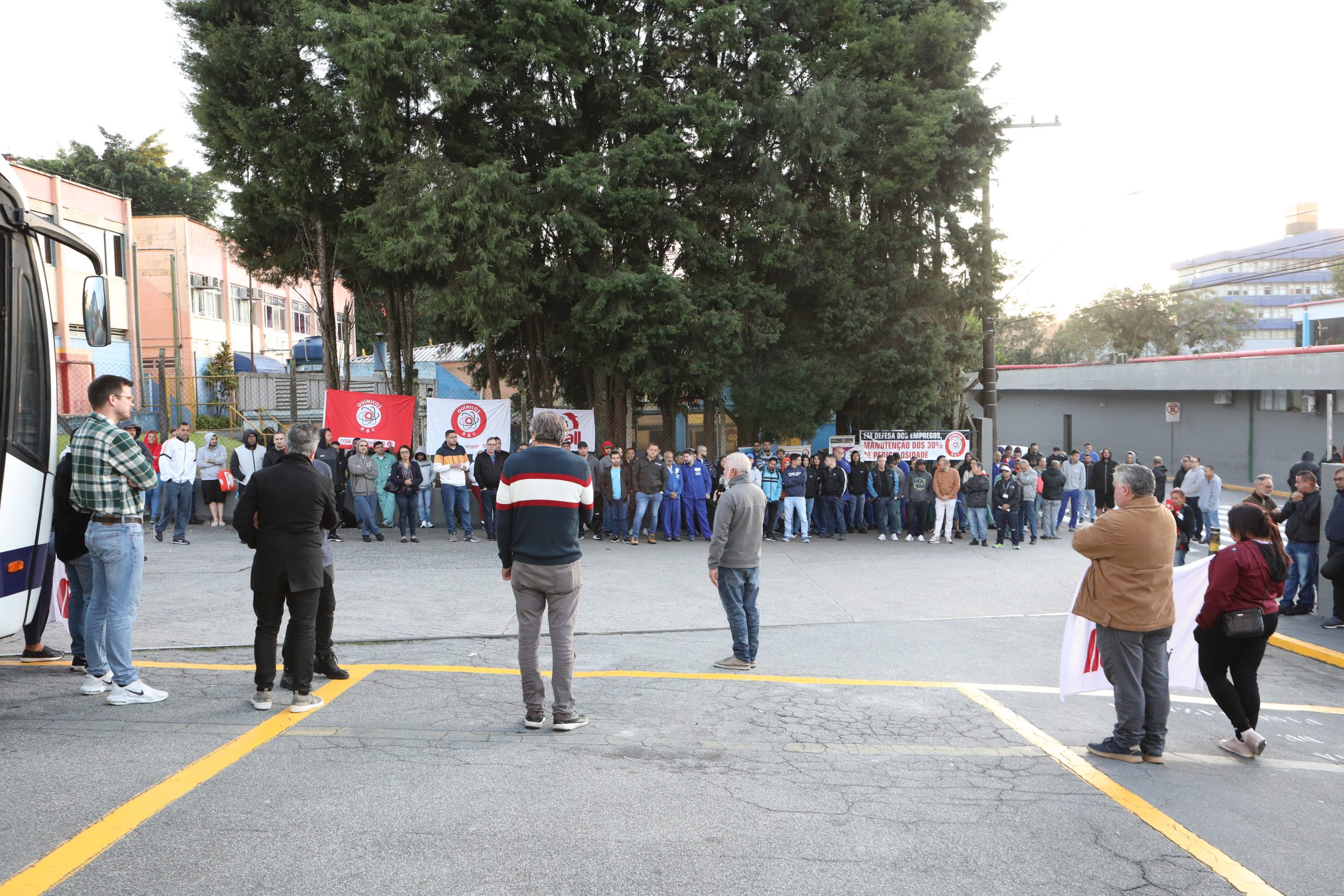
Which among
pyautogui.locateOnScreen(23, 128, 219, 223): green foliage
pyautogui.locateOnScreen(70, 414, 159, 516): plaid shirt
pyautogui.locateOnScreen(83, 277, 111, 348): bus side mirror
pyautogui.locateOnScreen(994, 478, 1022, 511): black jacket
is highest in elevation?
pyautogui.locateOnScreen(23, 128, 219, 223): green foliage

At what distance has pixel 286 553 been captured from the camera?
19.1ft

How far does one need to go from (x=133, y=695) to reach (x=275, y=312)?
149 feet

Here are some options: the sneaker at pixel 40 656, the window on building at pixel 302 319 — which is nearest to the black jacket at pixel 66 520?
the sneaker at pixel 40 656

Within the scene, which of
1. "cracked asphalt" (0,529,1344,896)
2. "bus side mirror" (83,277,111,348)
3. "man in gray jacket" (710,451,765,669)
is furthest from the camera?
"man in gray jacket" (710,451,765,669)

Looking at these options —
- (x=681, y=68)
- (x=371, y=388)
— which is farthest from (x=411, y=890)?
(x=371, y=388)

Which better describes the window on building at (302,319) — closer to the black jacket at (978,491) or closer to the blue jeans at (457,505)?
the blue jeans at (457,505)

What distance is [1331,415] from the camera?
29.0m

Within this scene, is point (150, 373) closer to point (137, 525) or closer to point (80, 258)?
point (80, 258)

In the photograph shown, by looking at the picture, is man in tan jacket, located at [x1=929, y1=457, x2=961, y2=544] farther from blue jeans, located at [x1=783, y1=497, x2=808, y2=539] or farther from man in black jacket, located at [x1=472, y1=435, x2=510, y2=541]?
man in black jacket, located at [x1=472, y1=435, x2=510, y2=541]

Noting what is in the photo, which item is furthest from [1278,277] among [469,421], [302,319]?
[469,421]

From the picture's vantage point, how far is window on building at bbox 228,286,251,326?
42.1 meters

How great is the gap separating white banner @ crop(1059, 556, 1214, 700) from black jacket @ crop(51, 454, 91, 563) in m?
6.22

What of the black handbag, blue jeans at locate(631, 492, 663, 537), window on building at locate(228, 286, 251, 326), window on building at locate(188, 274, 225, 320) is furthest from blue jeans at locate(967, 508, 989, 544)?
window on building at locate(228, 286, 251, 326)

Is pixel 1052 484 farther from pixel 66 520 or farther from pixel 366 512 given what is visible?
pixel 66 520
